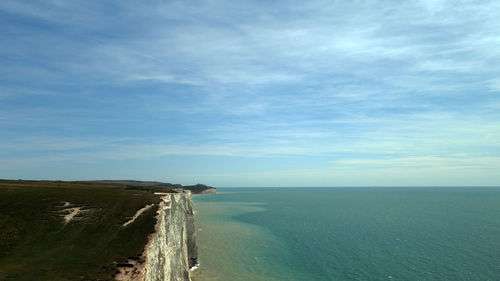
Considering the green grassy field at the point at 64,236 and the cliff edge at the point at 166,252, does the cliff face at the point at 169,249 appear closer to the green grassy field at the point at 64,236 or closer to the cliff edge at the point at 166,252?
the cliff edge at the point at 166,252

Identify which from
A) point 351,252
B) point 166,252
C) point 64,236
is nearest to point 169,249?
point 166,252

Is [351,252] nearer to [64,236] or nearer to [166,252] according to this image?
[166,252]

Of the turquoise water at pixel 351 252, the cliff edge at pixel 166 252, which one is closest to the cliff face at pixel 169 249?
the cliff edge at pixel 166 252

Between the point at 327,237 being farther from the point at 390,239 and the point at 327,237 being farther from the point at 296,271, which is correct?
the point at 296,271

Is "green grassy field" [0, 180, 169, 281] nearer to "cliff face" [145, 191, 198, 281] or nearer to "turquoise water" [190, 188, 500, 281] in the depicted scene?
"cliff face" [145, 191, 198, 281]

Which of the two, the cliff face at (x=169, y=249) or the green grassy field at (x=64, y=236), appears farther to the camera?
the cliff face at (x=169, y=249)
